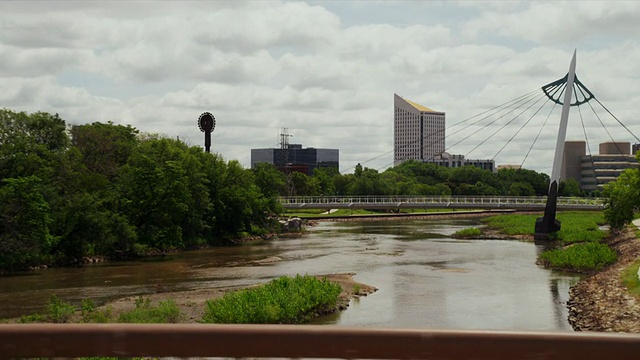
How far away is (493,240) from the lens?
7562 centimetres

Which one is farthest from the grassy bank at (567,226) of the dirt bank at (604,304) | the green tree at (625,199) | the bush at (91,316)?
the bush at (91,316)

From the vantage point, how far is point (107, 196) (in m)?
59.5

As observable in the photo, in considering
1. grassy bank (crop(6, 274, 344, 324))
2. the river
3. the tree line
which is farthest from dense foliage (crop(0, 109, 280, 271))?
grassy bank (crop(6, 274, 344, 324))

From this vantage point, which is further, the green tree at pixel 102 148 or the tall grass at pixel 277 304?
the green tree at pixel 102 148

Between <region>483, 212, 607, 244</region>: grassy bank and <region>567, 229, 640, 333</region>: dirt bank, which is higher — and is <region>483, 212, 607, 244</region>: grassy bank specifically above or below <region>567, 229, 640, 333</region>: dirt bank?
above

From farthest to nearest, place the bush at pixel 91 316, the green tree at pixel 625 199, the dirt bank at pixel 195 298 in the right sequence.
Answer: the green tree at pixel 625 199, the dirt bank at pixel 195 298, the bush at pixel 91 316

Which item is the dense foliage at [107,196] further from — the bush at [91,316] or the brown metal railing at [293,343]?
the brown metal railing at [293,343]

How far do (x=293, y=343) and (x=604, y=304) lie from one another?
29403 millimetres

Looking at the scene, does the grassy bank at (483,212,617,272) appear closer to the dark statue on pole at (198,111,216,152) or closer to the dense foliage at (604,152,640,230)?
the dense foliage at (604,152,640,230)

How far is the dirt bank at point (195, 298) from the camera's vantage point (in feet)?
98.5

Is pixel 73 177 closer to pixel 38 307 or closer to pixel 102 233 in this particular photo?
pixel 102 233

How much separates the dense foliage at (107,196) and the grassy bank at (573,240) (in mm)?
28941

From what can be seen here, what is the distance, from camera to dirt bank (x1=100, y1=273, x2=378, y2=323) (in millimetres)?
30009

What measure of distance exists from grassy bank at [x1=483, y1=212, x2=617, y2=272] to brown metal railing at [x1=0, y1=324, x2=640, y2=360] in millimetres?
45333
